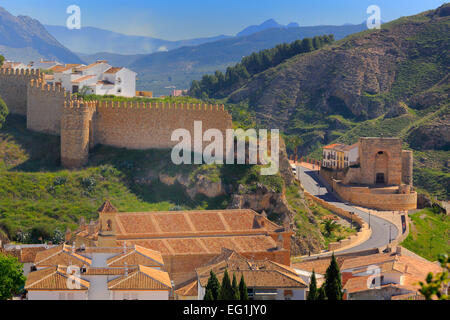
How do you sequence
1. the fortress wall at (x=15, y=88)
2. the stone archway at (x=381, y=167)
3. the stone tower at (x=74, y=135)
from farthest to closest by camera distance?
the stone archway at (x=381, y=167), the fortress wall at (x=15, y=88), the stone tower at (x=74, y=135)

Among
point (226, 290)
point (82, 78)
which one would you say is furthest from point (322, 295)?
point (82, 78)

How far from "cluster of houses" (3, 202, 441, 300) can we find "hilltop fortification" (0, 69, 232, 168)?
792 cm

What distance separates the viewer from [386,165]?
67688mm

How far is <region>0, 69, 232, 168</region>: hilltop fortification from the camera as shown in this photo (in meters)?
49.5

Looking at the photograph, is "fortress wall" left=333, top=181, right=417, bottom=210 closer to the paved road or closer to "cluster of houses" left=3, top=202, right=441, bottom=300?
the paved road

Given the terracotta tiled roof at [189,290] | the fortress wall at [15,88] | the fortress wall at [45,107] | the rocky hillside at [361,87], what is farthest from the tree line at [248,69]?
the terracotta tiled roof at [189,290]

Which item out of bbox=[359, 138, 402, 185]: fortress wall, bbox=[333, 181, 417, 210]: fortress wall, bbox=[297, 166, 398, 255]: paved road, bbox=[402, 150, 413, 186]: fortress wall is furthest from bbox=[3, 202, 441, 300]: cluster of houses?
bbox=[402, 150, 413, 186]: fortress wall

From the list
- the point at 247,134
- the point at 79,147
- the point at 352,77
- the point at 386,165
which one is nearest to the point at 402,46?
the point at 352,77

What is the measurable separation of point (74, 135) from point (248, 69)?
66631 mm

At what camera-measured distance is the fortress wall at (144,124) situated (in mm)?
50844

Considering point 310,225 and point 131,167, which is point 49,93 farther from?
point 310,225

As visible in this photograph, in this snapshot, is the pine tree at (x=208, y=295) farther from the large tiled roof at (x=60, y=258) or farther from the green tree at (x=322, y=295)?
the large tiled roof at (x=60, y=258)

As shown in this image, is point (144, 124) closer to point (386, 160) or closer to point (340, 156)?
point (386, 160)

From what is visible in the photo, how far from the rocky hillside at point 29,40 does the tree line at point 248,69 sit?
57269mm
